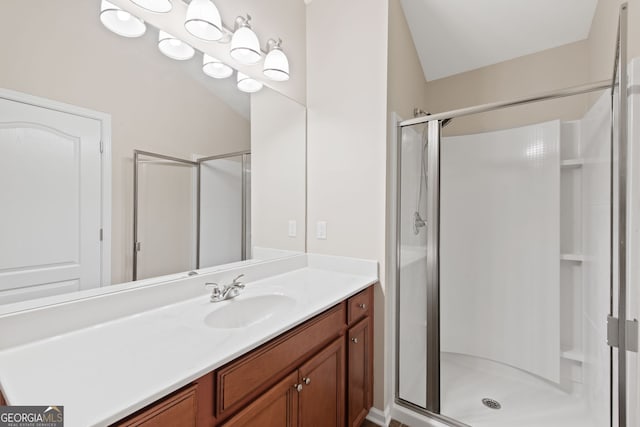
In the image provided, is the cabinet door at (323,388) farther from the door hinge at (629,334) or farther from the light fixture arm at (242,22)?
the light fixture arm at (242,22)

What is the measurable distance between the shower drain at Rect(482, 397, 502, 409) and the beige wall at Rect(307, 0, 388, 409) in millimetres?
744

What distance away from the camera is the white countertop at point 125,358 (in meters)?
0.60

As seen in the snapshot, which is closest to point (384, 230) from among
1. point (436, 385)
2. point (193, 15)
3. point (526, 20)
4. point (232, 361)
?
point (436, 385)

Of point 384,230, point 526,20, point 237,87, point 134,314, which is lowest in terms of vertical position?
point 134,314

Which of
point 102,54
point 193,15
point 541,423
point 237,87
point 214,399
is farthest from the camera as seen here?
point 541,423

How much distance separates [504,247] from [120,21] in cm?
263

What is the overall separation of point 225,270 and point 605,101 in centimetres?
205

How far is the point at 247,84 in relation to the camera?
163 cm

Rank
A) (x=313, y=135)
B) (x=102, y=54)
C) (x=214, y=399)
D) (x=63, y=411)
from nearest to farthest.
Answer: (x=63, y=411) → (x=214, y=399) → (x=102, y=54) → (x=313, y=135)

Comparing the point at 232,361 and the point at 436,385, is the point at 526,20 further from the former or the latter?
the point at 232,361

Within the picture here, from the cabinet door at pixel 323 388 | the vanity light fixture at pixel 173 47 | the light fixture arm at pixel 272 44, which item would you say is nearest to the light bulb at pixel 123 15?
the vanity light fixture at pixel 173 47

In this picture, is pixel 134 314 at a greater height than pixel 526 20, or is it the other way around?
pixel 526 20

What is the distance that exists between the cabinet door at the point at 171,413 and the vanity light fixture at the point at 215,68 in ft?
4.45

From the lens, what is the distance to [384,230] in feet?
5.49
